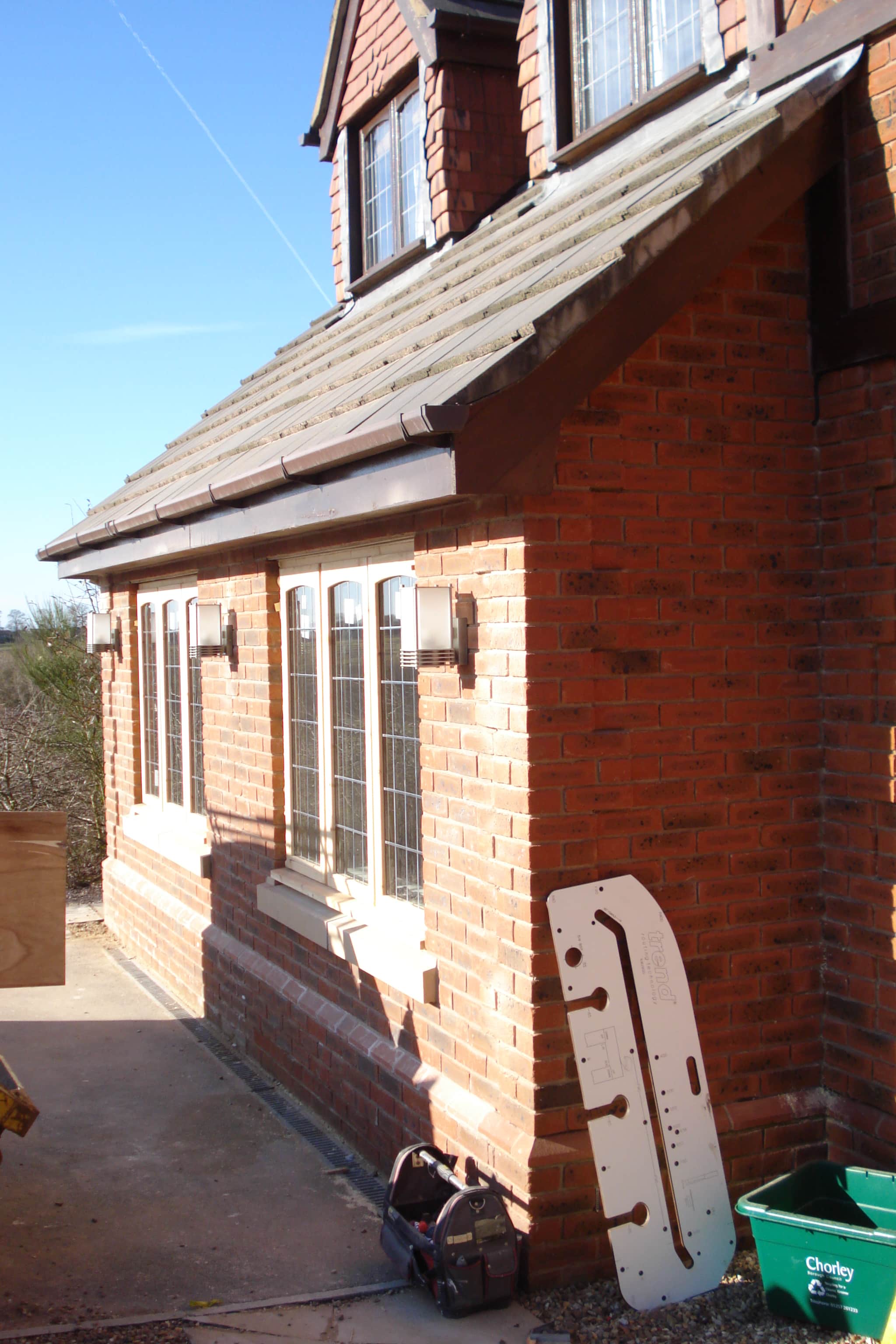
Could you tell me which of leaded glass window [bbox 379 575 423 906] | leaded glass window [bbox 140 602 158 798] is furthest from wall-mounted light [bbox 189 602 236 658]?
leaded glass window [bbox 140 602 158 798]

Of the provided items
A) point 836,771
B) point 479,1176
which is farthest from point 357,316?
point 479,1176

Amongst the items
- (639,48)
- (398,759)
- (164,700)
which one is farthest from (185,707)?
(639,48)

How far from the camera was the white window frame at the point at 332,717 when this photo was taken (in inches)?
222

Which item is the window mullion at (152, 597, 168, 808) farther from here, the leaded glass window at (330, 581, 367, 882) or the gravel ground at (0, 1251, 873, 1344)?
the gravel ground at (0, 1251, 873, 1344)

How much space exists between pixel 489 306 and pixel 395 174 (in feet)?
15.3

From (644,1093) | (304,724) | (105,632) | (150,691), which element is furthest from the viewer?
(105,632)

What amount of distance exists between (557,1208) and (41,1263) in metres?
2.12

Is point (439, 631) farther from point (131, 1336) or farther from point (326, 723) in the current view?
point (131, 1336)

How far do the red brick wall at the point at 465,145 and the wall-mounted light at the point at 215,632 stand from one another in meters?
3.00

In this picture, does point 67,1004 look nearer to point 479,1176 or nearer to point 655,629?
point 479,1176

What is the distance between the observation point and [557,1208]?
4266 millimetres

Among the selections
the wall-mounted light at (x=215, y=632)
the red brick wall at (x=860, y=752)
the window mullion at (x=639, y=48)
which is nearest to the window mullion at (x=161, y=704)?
the wall-mounted light at (x=215, y=632)

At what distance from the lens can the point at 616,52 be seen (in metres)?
6.45

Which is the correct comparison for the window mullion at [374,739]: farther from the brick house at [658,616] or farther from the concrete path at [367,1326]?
the concrete path at [367,1326]
